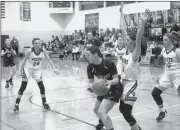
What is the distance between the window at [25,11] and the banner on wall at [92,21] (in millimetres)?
6482

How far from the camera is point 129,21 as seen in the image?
20000mm

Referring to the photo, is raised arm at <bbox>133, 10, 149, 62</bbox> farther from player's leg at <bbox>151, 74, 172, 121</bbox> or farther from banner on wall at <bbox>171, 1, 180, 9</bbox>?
banner on wall at <bbox>171, 1, 180, 9</bbox>

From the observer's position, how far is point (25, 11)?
27250mm

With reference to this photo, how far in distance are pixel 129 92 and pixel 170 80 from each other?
5.39ft

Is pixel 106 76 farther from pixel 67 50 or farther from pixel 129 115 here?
pixel 67 50

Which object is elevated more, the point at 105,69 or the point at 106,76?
the point at 105,69

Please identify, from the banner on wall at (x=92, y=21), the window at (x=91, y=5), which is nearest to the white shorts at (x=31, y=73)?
the banner on wall at (x=92, y=21)

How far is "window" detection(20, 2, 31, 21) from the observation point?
27031 mm

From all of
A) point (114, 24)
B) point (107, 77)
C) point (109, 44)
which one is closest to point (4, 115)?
point (107, 77)

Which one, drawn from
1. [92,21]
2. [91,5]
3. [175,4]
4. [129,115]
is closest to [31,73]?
[129,115]

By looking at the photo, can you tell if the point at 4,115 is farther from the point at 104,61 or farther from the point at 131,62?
the point at 131,62

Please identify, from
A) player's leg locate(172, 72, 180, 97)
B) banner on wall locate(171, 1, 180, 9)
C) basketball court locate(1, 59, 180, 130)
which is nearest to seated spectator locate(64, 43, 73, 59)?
banner on wall locate(171, 1, 180, 9)

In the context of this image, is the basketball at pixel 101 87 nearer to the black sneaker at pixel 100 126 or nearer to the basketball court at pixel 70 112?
the black sneaker at pixel 100 126

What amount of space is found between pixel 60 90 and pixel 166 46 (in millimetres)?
4591
